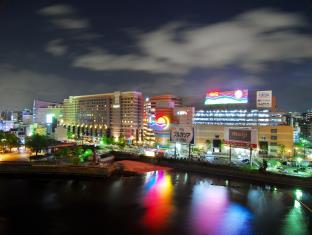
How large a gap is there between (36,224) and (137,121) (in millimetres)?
37259

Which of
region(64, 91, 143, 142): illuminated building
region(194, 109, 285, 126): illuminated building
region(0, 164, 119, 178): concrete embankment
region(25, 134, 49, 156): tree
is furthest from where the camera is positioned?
region(64, 91, 143, 142): illuminated building

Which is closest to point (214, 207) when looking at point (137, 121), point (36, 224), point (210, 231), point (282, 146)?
point (210, 231)

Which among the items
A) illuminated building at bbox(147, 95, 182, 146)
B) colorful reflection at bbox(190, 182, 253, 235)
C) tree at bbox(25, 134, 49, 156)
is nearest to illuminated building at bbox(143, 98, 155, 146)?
illuminated building at bbox(147, 95, 182, 146)

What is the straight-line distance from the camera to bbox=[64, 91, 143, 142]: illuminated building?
4872cm

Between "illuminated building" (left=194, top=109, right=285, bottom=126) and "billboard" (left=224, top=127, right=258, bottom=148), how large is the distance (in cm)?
1031

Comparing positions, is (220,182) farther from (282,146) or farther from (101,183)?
(282,146)

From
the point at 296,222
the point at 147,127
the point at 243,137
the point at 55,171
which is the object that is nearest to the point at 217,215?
the point at 296,222

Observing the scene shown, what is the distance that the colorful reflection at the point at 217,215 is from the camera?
449 inches

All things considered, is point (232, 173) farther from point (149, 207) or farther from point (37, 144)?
point (37, 144)

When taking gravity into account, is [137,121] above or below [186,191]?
above

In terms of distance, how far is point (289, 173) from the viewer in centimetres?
2002

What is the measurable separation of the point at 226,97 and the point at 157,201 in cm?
2381

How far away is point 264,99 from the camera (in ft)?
111

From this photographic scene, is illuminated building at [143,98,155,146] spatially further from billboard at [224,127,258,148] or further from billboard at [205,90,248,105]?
billboard at [224,127,258,148]
